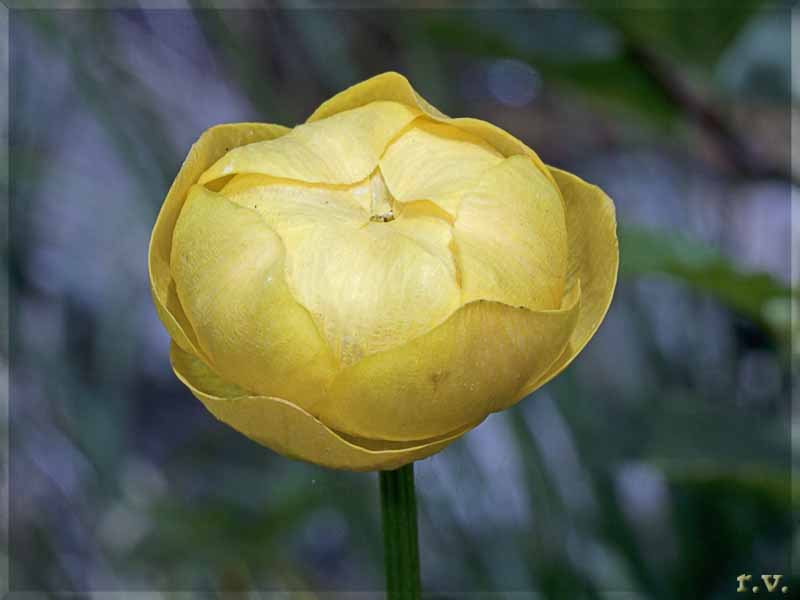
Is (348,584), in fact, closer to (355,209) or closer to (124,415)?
(124,415)

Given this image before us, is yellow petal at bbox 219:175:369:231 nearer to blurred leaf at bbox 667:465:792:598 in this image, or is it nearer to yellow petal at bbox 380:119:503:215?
yellow petal at bbox 380:119:503:215

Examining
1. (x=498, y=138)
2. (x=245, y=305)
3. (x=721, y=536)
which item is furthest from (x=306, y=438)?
(x=721, y=536)

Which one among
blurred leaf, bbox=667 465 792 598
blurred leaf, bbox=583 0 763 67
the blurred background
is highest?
blurred leaf, bbox=583 0 763 67

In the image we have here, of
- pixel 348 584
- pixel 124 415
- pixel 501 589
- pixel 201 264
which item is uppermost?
Answer: pixel 201 264

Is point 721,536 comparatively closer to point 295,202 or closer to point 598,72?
point 598,72

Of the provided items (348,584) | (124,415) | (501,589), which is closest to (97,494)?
(124,415)

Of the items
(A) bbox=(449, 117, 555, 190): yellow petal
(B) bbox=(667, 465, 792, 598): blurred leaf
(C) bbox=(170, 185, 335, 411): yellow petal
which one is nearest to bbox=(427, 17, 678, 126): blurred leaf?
(B) bbox=(667, 465, 792, 598): blurred leaf

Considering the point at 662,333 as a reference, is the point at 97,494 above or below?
below
